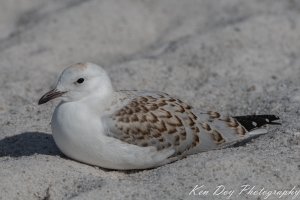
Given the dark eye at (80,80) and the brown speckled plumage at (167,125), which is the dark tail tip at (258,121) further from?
the dark eye at (80,80)

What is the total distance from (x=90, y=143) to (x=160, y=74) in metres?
2.64

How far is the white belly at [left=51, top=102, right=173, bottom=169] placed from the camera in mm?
5402

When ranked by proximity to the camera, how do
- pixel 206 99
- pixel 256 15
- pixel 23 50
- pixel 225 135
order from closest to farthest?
pixel 225 135 < pixel 206 99 < pixel 23 50 < pixel 256 15

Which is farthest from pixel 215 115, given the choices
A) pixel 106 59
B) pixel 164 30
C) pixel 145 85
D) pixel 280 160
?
pixel 164 30

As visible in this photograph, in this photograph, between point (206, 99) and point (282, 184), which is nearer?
point (282, 184)

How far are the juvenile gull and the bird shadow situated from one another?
0.52 meters

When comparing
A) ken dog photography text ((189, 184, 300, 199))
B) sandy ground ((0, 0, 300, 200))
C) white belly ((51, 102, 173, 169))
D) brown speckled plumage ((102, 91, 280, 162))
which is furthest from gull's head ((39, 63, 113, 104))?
ken dog photography text ((189, 184, 300, 199))

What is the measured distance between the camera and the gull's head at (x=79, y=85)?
5.65 m

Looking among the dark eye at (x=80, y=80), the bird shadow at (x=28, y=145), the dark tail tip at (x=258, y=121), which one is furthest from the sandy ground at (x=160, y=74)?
the dark eye at (x=80, y=80)

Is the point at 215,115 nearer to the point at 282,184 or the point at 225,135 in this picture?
the point at 225,135

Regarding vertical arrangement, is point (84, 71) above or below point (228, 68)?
above

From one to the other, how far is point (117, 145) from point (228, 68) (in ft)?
9.37

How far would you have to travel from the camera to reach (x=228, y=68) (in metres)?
8.00

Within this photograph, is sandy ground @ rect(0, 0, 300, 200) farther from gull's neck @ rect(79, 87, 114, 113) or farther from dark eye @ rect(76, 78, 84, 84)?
dark eye @ rect(76, 78, 84, 84)
